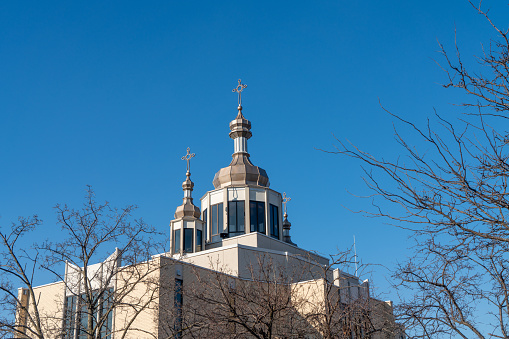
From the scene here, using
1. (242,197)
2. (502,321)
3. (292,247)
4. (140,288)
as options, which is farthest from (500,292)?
(242,197)

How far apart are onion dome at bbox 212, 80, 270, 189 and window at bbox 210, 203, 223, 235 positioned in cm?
144

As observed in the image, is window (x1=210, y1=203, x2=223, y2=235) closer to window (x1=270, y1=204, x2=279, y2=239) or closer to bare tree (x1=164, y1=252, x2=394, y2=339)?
window (x1=270, y1=204, x2=279, y2=239)

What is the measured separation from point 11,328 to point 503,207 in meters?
13.4

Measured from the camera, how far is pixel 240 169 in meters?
36.5

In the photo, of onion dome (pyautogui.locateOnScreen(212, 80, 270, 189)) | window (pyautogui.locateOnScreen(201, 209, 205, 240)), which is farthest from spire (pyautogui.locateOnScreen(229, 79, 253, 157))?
window (pyautogui.locateOnScreen(201, 209, 205, 240))

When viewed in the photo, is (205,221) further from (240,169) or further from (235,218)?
(240,169)

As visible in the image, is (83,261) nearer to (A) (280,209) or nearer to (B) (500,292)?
(B) (500,292)

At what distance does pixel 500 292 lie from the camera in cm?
1041

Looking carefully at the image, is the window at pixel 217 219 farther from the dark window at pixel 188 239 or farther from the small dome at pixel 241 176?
the dark window at pixel 188 239

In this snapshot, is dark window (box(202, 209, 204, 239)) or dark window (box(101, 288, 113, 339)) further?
dark window (box(202, 209, 204, 239))

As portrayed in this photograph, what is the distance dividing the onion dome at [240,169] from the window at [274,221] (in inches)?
67.4

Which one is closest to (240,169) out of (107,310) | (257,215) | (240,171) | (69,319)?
(240,171)

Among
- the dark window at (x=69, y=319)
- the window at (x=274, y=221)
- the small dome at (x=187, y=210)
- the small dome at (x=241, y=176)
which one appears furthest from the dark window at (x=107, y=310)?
the small dome at (x=187, y=210)

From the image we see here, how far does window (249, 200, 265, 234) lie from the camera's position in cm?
3466
